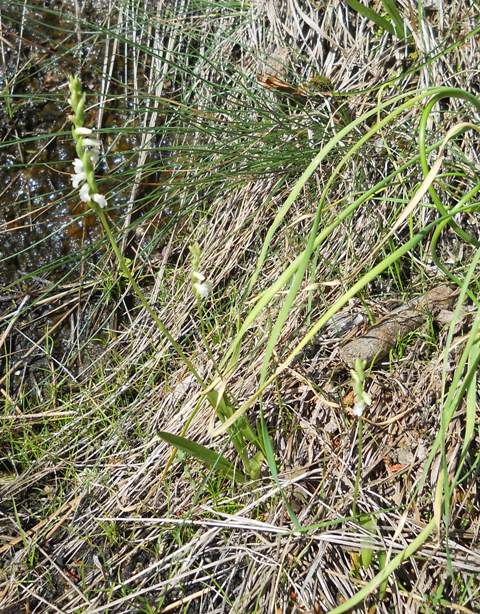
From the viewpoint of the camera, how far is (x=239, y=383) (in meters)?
1.92

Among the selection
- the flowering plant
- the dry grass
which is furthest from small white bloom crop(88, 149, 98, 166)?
the dry grass

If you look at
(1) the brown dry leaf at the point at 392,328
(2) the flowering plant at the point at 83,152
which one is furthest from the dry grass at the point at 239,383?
(2) the flowering plant at the point at 83,152

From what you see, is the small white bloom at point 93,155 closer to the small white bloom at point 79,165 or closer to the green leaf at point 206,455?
the small white bloom at point 79,165

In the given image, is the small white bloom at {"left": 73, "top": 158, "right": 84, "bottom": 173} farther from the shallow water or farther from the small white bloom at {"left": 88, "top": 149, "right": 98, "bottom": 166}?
the shallow water

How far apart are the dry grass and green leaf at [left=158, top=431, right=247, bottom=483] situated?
45 millimetres

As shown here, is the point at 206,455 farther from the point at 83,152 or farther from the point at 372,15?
the point at 372,15

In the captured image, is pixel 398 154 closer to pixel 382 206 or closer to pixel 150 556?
pixel 382 206

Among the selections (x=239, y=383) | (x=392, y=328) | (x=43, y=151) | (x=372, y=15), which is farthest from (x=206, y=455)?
(x=43, y=151)

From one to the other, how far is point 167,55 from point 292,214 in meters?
0.77

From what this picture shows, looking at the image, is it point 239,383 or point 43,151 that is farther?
point 43,151

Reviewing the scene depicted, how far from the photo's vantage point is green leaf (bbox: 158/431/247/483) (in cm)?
154

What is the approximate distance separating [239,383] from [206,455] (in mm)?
319

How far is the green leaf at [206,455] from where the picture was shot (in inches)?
60.6

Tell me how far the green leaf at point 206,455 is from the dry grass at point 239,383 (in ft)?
0.15
